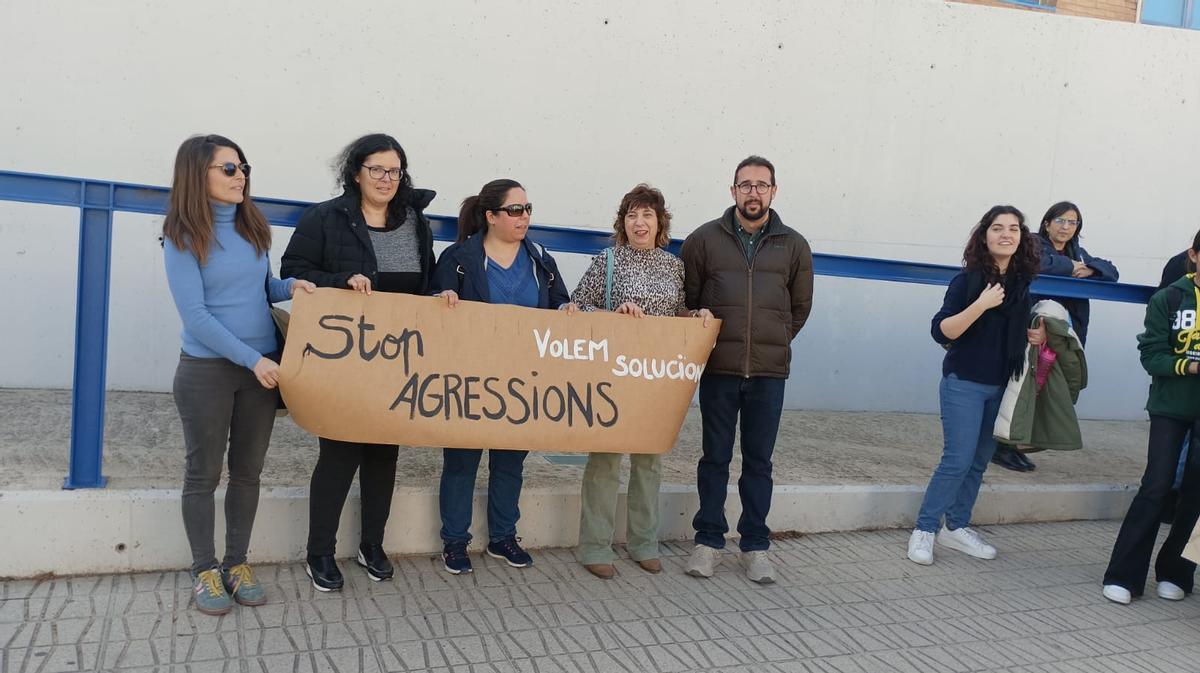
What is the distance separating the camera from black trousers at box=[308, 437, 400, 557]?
379cm

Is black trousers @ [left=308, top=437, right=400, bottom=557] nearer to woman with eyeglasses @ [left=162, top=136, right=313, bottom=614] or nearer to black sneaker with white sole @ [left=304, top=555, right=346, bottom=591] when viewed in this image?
black sneaker with white sole @ [left=304, top=555, right=346, bottom=591]

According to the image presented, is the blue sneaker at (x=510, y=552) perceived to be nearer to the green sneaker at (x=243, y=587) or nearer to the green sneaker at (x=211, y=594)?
the green sneaker at (x=243, y=587)

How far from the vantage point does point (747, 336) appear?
426 centimetres

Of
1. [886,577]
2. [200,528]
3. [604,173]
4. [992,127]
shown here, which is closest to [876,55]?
[992,127]

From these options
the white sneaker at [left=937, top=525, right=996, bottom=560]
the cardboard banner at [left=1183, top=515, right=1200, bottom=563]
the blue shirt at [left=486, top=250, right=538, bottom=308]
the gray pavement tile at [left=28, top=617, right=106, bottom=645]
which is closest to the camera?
the gray pavement tile at [left=28, top=617, right=106, bottom=645]

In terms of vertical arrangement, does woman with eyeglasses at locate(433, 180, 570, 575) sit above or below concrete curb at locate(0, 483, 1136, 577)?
above

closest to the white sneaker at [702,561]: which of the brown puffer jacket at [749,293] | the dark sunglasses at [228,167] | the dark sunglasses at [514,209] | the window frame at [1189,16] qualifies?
the brown puffer jacket at [749,293]

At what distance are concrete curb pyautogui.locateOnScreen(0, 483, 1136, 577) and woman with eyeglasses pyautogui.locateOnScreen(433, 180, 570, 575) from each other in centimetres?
21

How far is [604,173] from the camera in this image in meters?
7.34

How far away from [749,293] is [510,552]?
5.42ft

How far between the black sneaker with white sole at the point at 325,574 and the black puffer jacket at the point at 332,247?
1.16 metres

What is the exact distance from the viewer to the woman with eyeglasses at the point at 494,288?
4.00 meters

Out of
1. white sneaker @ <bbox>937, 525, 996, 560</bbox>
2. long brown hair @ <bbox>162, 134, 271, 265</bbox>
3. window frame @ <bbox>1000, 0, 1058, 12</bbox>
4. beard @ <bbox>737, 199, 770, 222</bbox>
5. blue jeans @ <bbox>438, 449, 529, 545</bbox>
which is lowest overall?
white sneaker @ <bbox>937, 525, 996, 560</bbox>

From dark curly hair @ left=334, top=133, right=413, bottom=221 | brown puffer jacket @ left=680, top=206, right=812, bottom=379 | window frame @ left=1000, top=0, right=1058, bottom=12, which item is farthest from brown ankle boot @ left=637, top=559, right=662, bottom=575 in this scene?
window frame @ left=1000, top=0, right=1058, bottom=12
